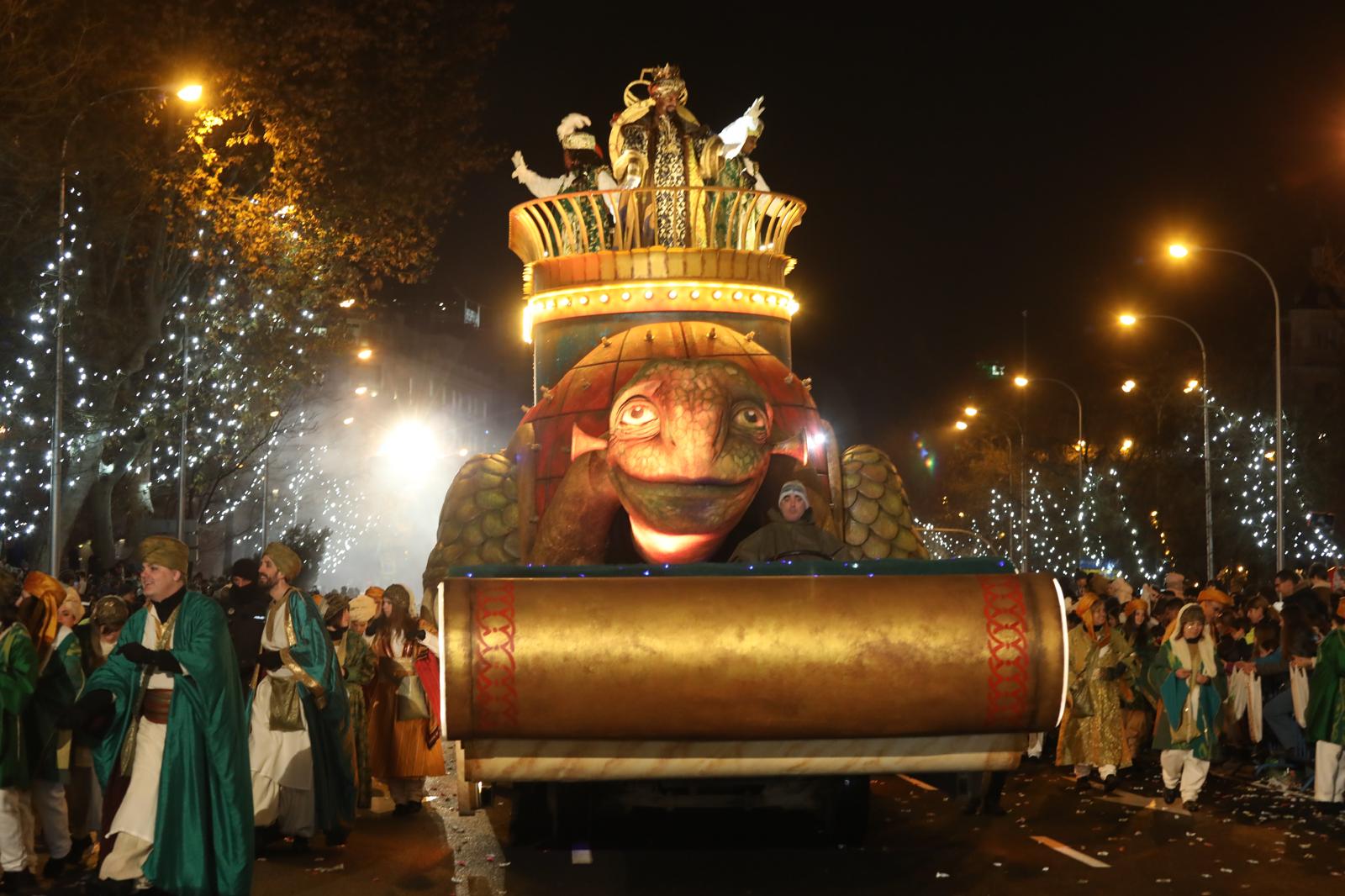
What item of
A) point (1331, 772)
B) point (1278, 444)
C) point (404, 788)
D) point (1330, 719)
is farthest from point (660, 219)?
point (1278, 444)

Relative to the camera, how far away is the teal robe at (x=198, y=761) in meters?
9.11

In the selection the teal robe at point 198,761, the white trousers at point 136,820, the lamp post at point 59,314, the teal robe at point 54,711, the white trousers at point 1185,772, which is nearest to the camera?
the teal robe at point 198,761

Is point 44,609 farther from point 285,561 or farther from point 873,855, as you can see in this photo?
point 873,855

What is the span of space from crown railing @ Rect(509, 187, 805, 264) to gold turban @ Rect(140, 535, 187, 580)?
698 centimetres

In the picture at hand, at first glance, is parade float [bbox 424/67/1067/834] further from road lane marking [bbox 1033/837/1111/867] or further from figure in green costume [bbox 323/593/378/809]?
road lane marking [bbox 1033/837/1111/867]

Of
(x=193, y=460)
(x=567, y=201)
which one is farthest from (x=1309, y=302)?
(x=567, y=201)

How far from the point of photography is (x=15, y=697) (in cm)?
1166

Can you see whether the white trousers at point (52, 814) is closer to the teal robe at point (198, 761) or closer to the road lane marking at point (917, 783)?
the teal robe at point (198, 761)

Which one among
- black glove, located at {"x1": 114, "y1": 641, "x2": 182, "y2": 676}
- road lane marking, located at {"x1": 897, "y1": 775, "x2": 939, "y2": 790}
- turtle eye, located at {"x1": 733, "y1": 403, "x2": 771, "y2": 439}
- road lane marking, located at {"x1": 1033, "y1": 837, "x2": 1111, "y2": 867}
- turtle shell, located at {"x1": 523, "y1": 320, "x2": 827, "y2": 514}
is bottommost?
road lane marking, located at {"x1": 897, "y1": 775, "x2": 939, "y2": 790}

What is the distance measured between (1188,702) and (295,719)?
22.9 ft

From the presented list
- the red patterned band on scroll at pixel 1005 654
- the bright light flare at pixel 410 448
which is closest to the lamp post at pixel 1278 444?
the red patterned band on scroll at pixel 1005 654

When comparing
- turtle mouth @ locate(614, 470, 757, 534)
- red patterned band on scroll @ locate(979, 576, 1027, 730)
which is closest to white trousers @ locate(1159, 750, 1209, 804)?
turtle mouth @ locate(614, 470, 757, 534)

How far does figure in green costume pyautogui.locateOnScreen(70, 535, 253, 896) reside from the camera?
30.0 ft

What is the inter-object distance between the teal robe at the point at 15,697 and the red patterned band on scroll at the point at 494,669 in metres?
3.81
